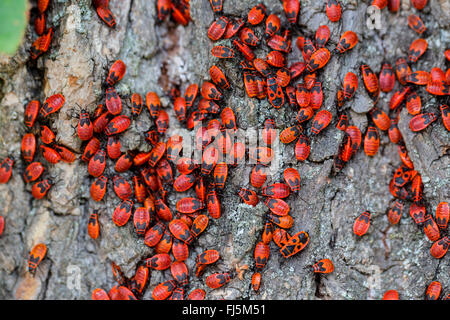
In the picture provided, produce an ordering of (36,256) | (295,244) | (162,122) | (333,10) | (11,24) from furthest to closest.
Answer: (162,122), (36,256), (333,10), (295,244), (11,24)

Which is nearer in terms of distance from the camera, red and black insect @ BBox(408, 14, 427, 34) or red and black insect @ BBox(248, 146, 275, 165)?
red and black insect @ BBox(248, 146, 275, 165)

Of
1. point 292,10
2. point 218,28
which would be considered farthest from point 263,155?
point 292,10

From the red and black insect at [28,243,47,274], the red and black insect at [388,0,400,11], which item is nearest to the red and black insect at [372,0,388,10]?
the red and black insect at [388,0,400,11]

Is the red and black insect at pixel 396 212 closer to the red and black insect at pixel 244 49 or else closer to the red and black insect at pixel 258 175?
the red and black insect at pixel 258 175

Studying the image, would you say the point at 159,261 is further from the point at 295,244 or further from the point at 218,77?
the point at 218,77

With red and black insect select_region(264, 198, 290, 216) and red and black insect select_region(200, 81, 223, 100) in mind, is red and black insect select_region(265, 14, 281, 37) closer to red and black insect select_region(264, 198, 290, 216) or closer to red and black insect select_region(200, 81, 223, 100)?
red and black insect select_region(200, 81, 223, 100)

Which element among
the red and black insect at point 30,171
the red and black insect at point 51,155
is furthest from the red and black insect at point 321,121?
the red and black insect at point 30,171

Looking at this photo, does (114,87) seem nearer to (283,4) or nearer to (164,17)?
(164,17)
